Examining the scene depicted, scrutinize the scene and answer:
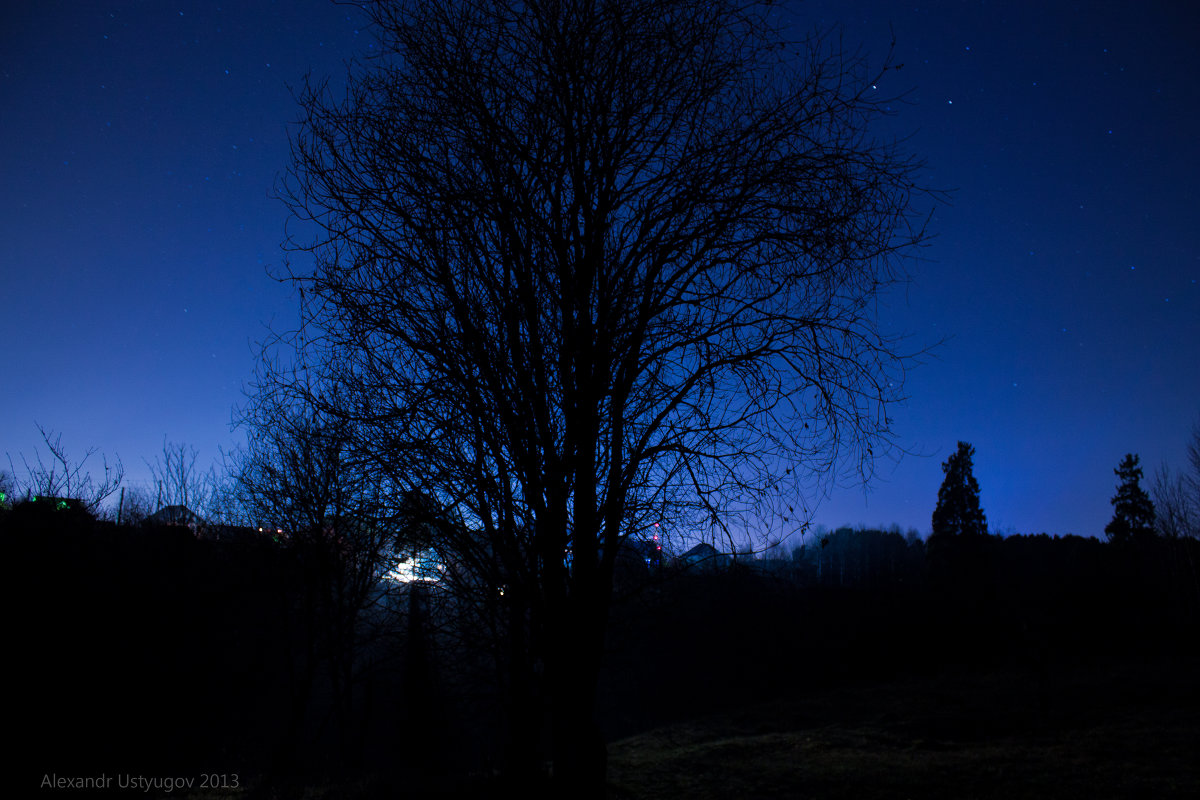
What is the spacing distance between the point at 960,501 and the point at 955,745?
100ft

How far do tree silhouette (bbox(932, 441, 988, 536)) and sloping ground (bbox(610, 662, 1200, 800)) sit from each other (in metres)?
16.6

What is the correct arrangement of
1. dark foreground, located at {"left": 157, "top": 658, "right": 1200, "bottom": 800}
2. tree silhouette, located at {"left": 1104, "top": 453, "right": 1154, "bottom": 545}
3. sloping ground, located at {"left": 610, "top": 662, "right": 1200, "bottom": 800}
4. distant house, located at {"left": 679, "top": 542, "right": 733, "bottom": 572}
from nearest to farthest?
distant house, located at {"left": 679, "top": 542, "right": 733, "bottom": 572}
dark foreground, located at {"left": 157, "top": 658, "right": 1200, "bottom": 800}
sloping ground, located at {"left": 610, "top": 662, "right": 1200, "bottom": 800}
tree silhouette, located at {"left": 1104, "top": 453, "right": 1154, "bottom": 545}

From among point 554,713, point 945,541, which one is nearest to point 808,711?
point 945,541

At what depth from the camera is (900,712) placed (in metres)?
22.6

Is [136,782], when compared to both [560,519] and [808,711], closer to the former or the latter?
[560,519]

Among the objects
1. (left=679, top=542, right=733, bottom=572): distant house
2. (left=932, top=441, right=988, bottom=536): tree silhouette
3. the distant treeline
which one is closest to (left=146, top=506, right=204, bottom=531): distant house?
the distant treeline

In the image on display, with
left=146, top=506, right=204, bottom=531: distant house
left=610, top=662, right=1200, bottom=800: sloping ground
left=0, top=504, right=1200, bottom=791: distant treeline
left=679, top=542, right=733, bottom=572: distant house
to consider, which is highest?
left=146, top=506, right=204, bottom=531: distant house

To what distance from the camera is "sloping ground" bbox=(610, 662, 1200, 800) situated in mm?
10922

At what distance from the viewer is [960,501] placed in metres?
42.7

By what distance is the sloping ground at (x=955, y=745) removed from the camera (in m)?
10.9

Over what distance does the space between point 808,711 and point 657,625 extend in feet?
87.4

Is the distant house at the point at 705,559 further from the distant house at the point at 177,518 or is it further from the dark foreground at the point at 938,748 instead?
the distant house at the point at 177,518

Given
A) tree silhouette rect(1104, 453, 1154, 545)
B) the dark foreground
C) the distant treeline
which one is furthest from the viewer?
tree silhouette rect(1104, 453, 1154, 545)

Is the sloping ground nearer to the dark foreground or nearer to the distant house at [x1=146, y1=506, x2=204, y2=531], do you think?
the dark foreground
